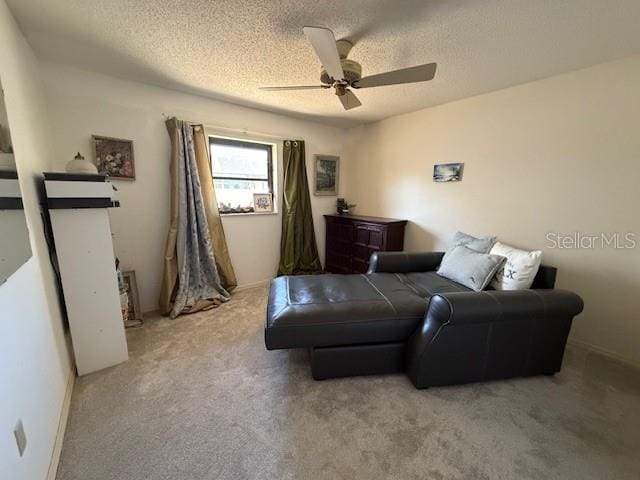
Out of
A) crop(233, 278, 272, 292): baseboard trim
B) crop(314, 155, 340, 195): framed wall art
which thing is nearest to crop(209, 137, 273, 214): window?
crop(314, 155, 340, 195): framed wall art

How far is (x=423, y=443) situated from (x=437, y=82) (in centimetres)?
272

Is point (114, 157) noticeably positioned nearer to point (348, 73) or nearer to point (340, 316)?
point (348, 73)

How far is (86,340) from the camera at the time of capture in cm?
171

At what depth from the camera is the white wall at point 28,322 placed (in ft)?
2.97

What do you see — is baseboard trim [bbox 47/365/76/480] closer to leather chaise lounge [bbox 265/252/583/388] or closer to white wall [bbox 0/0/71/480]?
white wall [bbox 0/0/71/480]

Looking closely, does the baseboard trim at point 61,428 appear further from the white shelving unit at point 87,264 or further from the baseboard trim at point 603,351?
the baseboard trim at point 603,351

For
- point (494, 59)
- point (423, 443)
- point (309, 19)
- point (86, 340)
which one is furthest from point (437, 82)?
point (86, 340)

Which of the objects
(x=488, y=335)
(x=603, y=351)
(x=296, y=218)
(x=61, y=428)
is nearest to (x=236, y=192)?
(x=296, y=218)

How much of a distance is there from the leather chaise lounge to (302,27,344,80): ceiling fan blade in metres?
1.51

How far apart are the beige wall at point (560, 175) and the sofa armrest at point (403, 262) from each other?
1.70 ft

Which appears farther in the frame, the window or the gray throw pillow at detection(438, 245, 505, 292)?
the window

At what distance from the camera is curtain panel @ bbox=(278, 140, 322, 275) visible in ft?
11.3

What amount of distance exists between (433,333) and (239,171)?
2.84 meters

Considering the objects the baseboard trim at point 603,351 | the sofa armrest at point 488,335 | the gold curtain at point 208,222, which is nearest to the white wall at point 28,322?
the gold curtain at point 208,222
